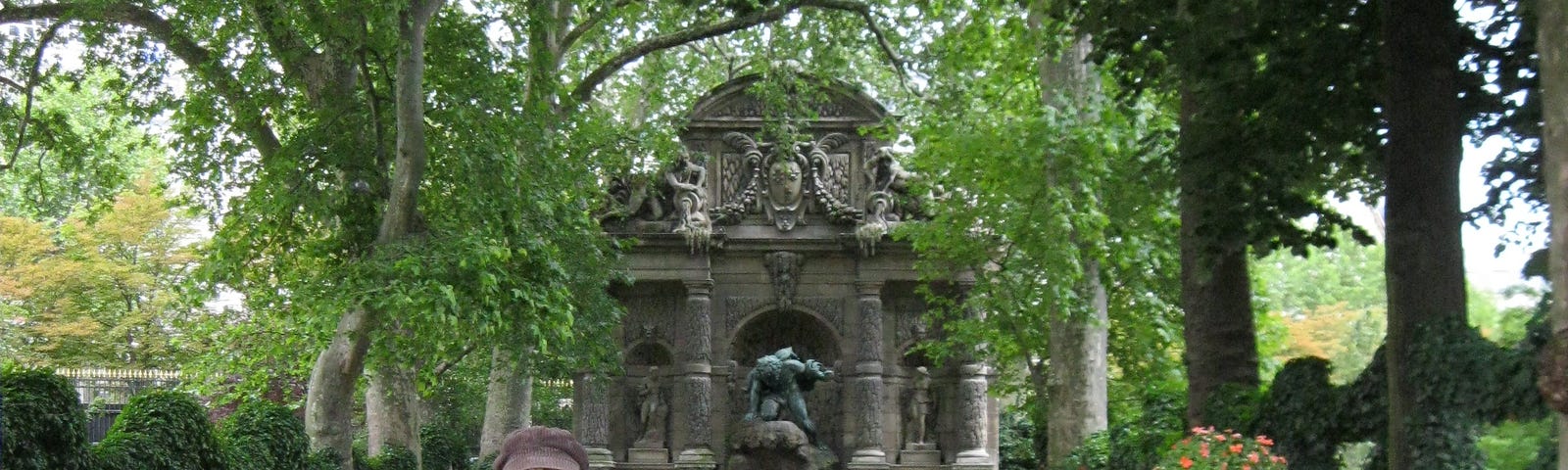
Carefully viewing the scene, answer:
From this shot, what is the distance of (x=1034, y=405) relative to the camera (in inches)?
1115

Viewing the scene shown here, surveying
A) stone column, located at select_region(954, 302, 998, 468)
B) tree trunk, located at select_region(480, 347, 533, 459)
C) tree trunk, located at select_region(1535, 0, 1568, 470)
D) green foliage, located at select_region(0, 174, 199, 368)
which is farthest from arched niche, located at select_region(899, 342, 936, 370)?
tree trunk, located at select_region(1535, 0, 1568, 470)

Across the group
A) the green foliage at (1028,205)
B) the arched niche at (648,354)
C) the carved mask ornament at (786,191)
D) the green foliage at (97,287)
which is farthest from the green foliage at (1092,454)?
the green foliage at (97,287)

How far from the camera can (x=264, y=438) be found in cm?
1839

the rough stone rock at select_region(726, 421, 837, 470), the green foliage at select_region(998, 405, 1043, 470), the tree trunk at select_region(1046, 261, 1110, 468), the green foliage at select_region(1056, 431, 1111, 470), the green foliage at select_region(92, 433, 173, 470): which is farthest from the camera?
the green foliage at select_region(998, 405, 1043, 470)

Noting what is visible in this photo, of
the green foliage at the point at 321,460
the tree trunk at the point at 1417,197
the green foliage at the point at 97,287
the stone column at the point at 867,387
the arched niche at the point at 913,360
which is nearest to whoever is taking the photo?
the tree trunk at the point at 1417,197

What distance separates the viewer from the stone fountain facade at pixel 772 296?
2948cm

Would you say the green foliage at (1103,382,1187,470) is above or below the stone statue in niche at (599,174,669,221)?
below

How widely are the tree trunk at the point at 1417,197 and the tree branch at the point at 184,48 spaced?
41.2 ft

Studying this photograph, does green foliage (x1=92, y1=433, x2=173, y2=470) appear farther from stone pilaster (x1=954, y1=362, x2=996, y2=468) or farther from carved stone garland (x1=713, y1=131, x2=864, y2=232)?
stone pilaster (x1=954, y1=362, x2=996, y2=468)

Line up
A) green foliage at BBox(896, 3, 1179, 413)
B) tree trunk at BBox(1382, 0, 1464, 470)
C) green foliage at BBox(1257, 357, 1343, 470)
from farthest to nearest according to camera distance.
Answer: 1. green foliage at BBox(896, 3, 1179, 413)
2. green foliage at BBox(1257, 357, 1343, 470)
3. tree trunk at BBox(1382, 0, 1464, 470)

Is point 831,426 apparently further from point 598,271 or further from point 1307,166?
point 1307,166

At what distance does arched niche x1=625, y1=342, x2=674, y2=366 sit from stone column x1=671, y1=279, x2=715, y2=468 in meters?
0.46

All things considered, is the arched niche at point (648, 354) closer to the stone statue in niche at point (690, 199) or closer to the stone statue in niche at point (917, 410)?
the stone statue in niche at point (690, 199)

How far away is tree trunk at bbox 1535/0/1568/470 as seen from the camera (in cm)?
709
